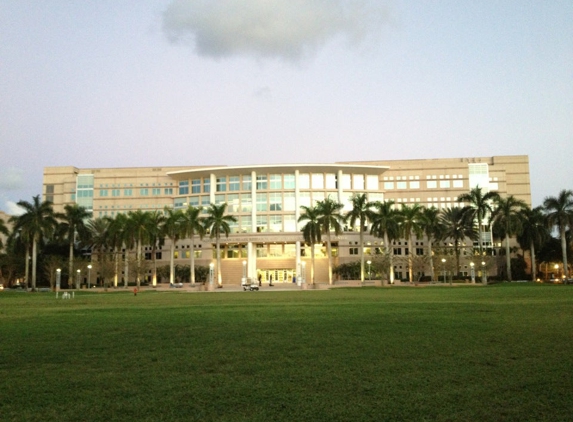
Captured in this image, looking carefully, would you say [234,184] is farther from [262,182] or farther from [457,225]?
[457,225]

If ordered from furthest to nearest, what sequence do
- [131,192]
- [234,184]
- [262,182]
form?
1. [131,192]
2. [234,184]
3. [262,182]

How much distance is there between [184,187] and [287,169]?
23.9m

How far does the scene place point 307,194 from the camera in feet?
359

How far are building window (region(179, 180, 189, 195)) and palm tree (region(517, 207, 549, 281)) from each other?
218 ft

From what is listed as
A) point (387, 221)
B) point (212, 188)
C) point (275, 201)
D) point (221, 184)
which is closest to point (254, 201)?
point (275, 201)

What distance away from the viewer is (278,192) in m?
110

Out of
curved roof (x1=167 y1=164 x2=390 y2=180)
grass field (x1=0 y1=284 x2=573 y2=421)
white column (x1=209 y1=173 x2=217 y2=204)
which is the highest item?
curved roof (x1=167 y1=164 x2=390 y2=180)

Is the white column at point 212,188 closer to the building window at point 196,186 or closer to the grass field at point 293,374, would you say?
the building window at point 196,186

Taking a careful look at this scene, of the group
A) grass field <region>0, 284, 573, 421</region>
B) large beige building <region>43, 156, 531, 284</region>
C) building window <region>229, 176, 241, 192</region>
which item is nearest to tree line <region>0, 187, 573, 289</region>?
large beige building <region>43, 156, 531, 284</region>

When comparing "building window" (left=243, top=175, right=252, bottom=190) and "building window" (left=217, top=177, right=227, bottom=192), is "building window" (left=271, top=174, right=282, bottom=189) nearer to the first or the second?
"building window" (left=243, top=175, right=252, bottom=190)

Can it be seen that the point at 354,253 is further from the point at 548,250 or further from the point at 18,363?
the point at 18,363

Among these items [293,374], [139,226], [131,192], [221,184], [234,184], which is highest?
[221,184]

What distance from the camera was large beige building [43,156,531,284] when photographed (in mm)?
108062

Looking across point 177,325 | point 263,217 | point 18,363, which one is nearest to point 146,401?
point 18,363
